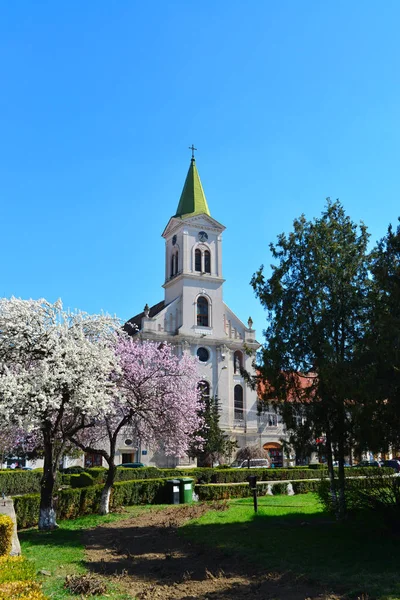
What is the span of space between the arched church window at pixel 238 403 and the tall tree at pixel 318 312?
113ft

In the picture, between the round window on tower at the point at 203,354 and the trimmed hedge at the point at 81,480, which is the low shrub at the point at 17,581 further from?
the round window on tower at the point at 203,354

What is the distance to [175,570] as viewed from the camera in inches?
464

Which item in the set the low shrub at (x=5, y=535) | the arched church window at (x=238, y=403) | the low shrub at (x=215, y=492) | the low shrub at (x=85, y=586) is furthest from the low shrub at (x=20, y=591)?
the arched church window at (x=238, y=403)

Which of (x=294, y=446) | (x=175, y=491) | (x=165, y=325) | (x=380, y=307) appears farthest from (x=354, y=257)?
(x=165, y=325)

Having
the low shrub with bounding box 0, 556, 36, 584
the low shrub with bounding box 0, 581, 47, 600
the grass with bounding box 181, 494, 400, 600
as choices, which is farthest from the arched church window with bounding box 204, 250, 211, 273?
the low shrub with bounding box 0, 581, 47, 600

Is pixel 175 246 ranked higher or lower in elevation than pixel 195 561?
higher

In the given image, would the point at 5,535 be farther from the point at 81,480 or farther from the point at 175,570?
the point at 81,480

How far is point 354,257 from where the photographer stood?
1862 cm

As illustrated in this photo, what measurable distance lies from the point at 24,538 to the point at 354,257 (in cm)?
1353

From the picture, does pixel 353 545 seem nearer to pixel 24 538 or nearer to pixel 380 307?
pixel 380 307

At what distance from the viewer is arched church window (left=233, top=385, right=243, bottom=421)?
173 feet

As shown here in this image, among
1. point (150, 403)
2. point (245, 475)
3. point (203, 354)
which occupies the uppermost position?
point (203, 354)

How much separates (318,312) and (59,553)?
10425mm

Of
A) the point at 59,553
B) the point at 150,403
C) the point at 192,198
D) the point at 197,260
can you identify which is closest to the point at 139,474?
the point at 150,403
